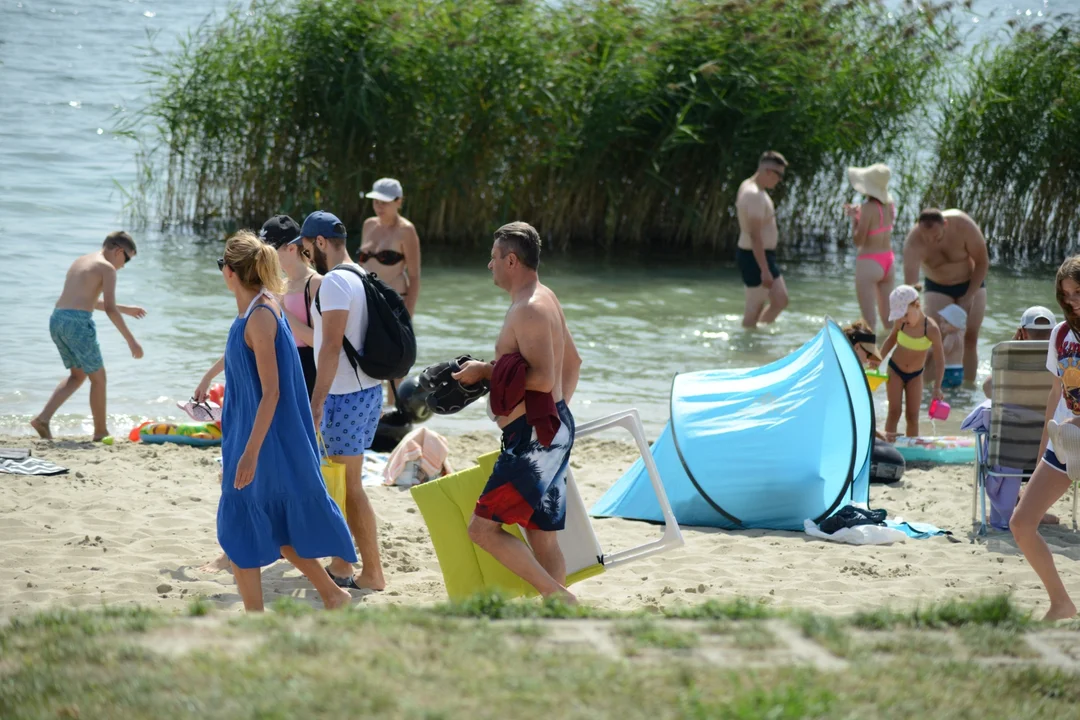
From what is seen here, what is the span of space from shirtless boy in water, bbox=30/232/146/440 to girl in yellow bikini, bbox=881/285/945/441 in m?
5.04

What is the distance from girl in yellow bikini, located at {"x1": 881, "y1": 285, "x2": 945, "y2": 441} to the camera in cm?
777

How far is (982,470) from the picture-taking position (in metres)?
6.20

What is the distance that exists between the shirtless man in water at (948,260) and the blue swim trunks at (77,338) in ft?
20.2

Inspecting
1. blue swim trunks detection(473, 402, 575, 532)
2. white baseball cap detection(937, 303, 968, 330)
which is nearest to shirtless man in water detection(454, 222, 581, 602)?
blue swim trunks detection(473, 402, 575, 532)

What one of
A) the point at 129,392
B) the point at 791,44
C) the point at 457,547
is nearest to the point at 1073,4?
the point at 791,44

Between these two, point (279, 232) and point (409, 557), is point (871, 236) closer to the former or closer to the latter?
point (409, 557)

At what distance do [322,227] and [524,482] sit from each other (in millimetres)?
1607

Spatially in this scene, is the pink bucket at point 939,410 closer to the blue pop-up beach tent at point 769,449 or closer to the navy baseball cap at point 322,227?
the blue pop-up beach tent at point 769,449

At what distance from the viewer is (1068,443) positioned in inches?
174

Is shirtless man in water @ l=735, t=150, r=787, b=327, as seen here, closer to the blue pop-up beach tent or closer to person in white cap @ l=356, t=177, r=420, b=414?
person in white cap @ l=356, t=177, r=420, b=414

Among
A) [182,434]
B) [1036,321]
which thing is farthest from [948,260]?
[182,434]

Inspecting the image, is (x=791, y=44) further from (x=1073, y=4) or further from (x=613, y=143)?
(x=1073, y=4)

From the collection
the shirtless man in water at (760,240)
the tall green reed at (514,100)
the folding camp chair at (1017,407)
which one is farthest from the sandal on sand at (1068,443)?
the tall green reed at (514,100)

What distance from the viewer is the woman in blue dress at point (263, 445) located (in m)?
4.21
